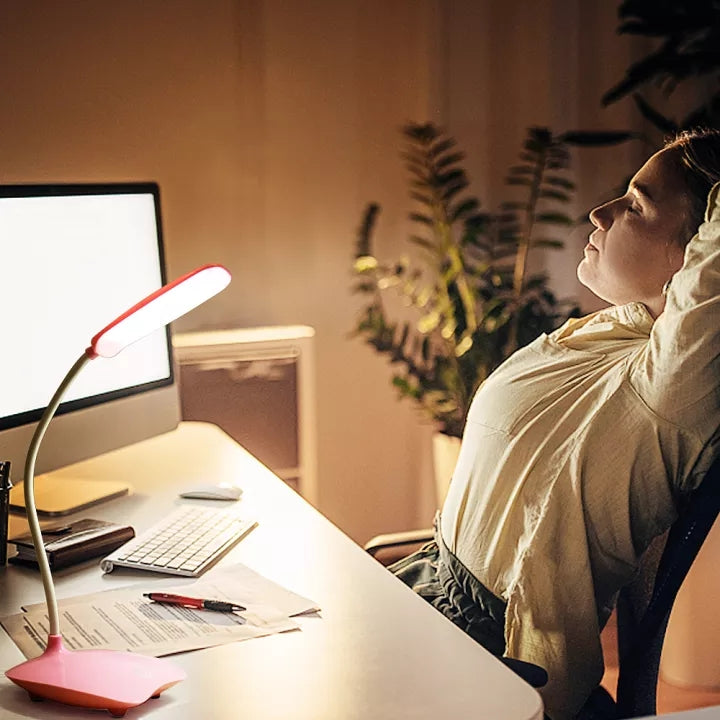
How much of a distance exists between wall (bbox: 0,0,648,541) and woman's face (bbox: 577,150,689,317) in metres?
1.47

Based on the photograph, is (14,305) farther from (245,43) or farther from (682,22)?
(682,22)

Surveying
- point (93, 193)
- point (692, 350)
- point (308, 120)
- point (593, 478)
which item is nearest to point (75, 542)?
point (93, 193)

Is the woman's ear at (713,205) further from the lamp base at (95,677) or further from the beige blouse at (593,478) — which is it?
the lamp base at (95,677)

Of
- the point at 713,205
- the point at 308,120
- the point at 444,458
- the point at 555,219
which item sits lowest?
the point at 444,458

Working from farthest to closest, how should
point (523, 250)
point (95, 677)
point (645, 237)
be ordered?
point (523, 250)
point (645, 237)
point (95, 677)

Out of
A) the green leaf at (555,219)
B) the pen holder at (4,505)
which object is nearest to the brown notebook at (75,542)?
the pen holder at (4,505)

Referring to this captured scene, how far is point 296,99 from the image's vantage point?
3.06 meters

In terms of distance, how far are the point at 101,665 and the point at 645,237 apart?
1.03m

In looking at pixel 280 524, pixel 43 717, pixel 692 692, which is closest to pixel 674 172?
pixel 280 524

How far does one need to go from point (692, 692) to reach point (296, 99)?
5.97 ft

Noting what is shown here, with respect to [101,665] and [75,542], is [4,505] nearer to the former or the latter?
[75,542]

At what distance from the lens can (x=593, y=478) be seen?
1.55 m

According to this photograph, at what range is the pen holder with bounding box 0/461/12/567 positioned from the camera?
1.54 m

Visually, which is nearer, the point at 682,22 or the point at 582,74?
the point at 682,22
